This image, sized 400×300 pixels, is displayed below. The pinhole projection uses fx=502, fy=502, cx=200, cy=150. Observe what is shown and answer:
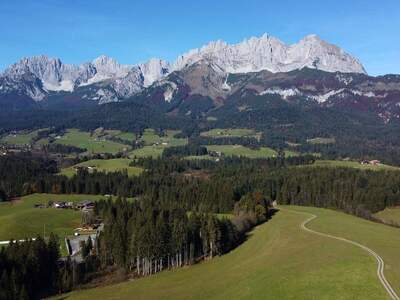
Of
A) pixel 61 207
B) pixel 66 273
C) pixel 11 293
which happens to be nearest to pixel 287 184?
pixel 61 207

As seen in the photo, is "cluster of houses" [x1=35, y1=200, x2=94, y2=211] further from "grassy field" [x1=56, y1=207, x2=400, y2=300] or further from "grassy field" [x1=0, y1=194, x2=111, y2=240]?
"grassy field" [x1=56, y1=207, x2=400, y2=300]

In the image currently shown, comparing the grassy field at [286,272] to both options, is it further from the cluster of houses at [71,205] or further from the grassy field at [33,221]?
the cluster of houses at [71,205]

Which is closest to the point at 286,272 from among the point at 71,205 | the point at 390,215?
the point at 390,215

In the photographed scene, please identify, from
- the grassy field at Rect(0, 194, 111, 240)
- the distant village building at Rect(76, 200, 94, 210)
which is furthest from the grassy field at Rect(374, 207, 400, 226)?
the distant village building at Rect(76, 200, 94, 210)

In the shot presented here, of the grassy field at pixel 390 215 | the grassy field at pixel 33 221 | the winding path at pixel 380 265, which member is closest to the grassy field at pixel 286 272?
the winding path at pixel 380 265

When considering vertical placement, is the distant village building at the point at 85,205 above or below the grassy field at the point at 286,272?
below

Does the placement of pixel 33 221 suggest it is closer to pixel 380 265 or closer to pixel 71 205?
pixel 71 205
